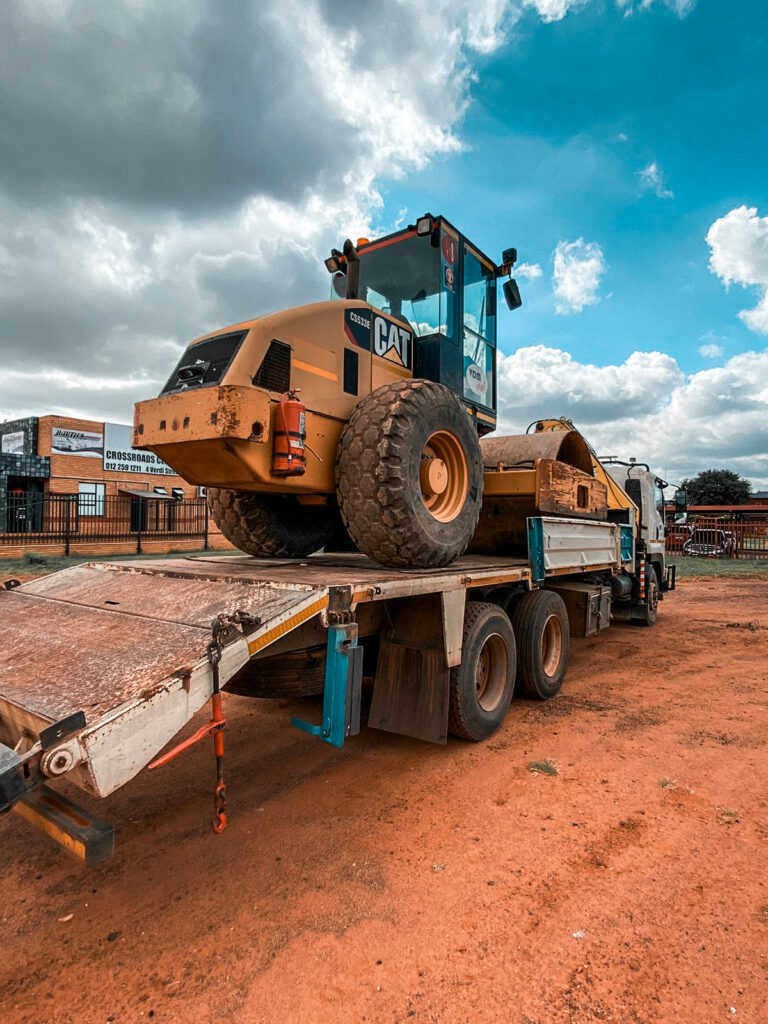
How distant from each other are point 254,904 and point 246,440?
98.6 inches

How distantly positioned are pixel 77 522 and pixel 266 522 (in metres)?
14.8

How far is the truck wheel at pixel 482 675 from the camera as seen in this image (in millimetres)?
4355

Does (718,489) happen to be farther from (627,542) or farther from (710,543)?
(627,542)

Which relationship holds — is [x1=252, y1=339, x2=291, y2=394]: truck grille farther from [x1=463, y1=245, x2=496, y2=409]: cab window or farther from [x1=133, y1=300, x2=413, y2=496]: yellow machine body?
[x1=463, y1=245, x2=496, y2=409]: cab window

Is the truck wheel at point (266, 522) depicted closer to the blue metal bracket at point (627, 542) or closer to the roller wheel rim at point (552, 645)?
the roller wheel rim at point (552, 645)

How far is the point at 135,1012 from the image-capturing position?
7.14ft

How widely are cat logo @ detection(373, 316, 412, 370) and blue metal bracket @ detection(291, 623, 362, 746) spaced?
2.75m

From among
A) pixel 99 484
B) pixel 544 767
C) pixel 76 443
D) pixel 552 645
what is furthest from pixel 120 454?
pixel 544 767

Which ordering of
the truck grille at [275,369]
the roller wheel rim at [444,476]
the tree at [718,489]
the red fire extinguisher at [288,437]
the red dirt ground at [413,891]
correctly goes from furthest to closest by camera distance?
the tree at [718,489], the roller wheel rim at [444,476], the truck grille at [275,369], the red fire extinguisher at [288,437], the red dirt ground at [413,891]

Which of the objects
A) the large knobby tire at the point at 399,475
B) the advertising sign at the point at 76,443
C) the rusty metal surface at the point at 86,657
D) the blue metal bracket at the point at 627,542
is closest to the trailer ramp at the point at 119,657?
the rusty metal surface at the point at 86,657

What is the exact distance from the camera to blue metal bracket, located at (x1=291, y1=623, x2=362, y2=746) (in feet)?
10.6

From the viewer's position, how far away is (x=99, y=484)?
26.1 metres

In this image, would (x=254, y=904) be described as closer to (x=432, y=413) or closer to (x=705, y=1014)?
(x=705, y=1014)

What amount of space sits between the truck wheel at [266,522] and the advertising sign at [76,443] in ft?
80.5
